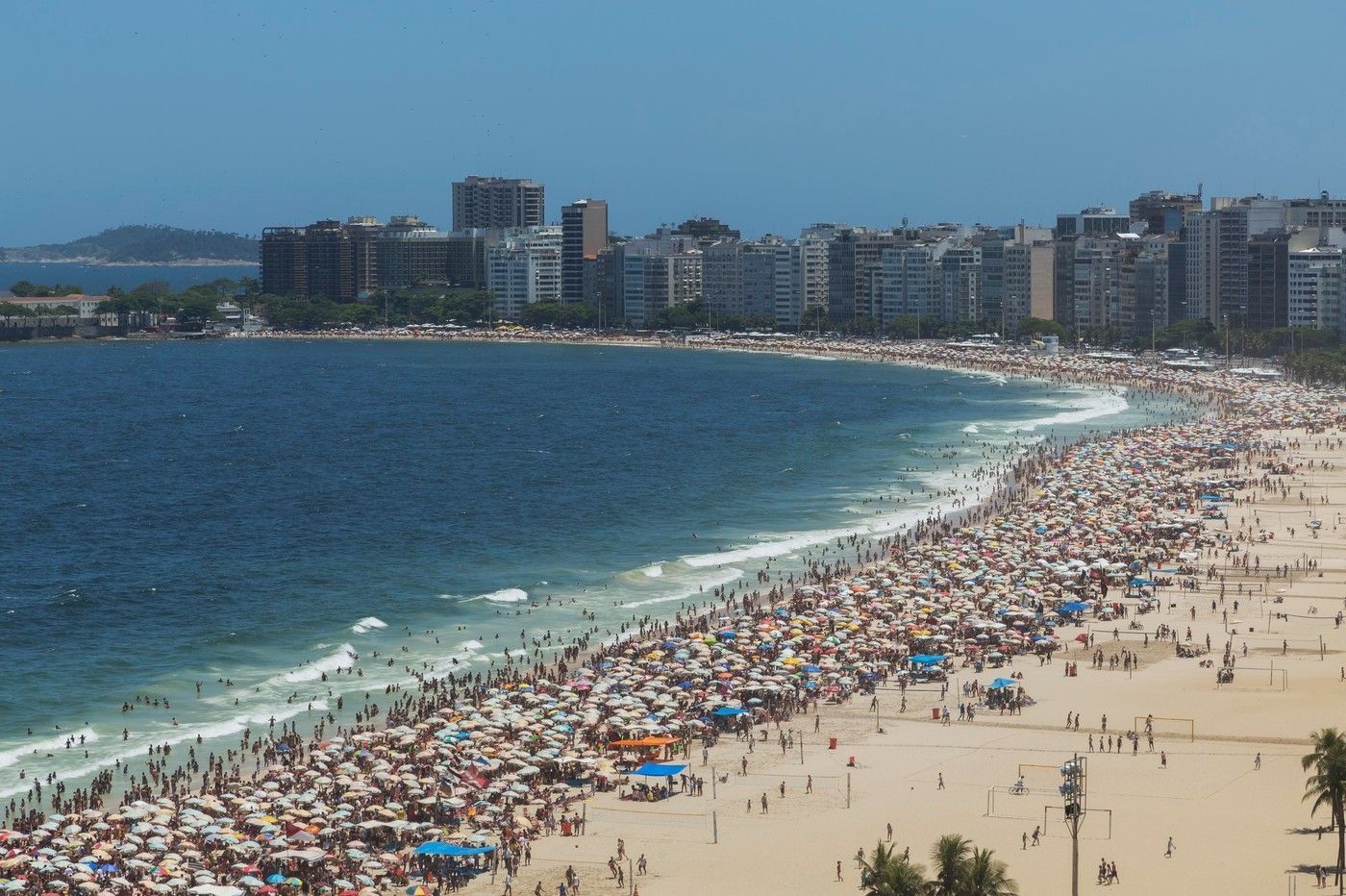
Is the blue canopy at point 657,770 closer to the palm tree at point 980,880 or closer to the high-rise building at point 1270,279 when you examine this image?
the palm tree at point 980,880

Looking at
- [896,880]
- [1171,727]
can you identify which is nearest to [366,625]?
[1171,727]

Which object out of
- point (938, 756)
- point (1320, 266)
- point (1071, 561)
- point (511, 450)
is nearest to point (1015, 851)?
point (938, 756)

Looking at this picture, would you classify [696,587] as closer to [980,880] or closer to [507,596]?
[507,596]

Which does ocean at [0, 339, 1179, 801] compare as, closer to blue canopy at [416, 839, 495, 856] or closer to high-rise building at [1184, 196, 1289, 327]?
blue canopy at [416, 839, 495, 856]

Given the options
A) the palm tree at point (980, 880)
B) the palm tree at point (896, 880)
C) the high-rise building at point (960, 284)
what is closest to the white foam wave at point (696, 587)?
the palm tree at point (896, 880)

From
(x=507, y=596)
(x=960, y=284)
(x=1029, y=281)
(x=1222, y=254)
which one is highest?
(x=1222, y=254)

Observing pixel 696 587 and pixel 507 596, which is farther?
pixel 696 587

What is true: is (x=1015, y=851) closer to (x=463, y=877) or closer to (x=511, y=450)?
(x=463, y=877)

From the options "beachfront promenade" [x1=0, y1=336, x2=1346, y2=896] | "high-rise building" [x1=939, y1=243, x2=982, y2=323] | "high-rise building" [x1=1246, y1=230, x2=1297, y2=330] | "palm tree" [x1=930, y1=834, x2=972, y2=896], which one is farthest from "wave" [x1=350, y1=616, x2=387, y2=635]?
"high-rise building" [x1=939, y1=243, x2=982, y2=323]
